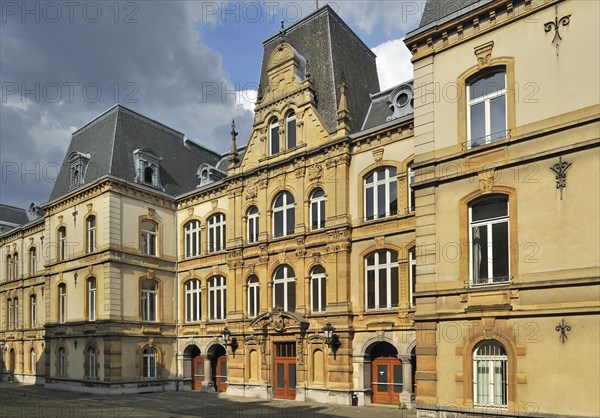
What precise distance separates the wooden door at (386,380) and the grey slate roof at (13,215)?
128 feet

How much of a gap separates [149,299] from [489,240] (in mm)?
21890

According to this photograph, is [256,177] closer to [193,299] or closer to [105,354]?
[193,299]

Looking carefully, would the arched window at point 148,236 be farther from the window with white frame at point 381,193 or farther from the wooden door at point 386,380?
the wooden door at point 386,380

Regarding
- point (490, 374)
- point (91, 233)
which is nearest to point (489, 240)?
point (490, 374)

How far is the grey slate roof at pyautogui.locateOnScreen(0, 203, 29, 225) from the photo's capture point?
49.0 metres

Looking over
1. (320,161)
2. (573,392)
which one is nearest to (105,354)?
(320,161)

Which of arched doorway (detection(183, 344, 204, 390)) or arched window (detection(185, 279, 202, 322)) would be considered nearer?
arched doorway (detection(183, 344, 204, 390))

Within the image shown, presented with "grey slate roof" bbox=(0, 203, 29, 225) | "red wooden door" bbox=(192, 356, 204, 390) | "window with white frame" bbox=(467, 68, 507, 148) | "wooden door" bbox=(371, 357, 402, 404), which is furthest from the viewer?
"grey slate roof" bbox=(0, 203, 29, 225)

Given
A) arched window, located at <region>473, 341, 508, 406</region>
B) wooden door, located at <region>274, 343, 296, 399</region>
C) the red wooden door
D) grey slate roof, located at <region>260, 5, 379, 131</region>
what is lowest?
the red wooden door

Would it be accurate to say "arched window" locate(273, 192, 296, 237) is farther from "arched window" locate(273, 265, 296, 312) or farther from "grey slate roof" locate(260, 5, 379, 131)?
"grey slate roof" locate(260, 5, 379, 131)

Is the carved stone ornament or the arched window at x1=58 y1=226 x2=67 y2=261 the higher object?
the carved stone ornament

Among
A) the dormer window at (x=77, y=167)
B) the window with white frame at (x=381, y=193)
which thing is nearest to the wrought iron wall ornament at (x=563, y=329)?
the window with white frame at (x=381, y=193)

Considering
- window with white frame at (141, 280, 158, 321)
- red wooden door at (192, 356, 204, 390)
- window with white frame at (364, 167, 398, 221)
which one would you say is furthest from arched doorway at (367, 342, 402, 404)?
window with white frame at (141, 280, 158, 321)

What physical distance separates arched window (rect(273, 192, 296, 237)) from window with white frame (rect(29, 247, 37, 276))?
75.7 ft
